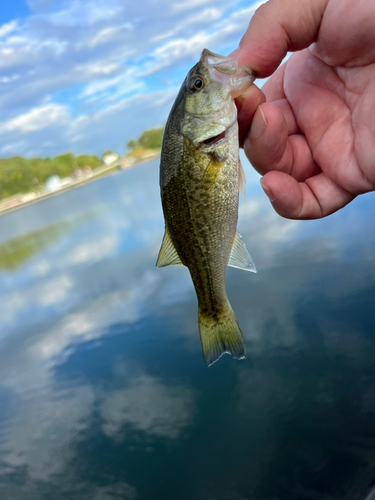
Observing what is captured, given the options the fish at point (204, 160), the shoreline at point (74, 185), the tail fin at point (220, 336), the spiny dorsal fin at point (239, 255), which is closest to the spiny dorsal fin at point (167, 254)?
the fish at point (204, 160)

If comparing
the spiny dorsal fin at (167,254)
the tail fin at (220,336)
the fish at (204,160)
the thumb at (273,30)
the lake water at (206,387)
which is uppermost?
the thumb at (273,30)

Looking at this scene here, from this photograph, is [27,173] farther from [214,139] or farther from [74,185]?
[214,139]

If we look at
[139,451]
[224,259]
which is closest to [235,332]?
[224,259]

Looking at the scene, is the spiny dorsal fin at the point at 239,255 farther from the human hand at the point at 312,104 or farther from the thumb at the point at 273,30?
the thumb at the point at 273,30

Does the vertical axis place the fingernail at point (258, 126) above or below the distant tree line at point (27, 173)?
below

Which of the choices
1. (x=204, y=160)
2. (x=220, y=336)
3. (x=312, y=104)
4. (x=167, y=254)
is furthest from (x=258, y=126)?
(x=220, y=336)

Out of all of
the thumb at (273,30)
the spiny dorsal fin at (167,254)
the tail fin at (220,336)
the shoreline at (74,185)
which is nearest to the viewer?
the thumb at (273,30)

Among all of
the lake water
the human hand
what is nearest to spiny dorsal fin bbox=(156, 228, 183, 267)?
the human hand
